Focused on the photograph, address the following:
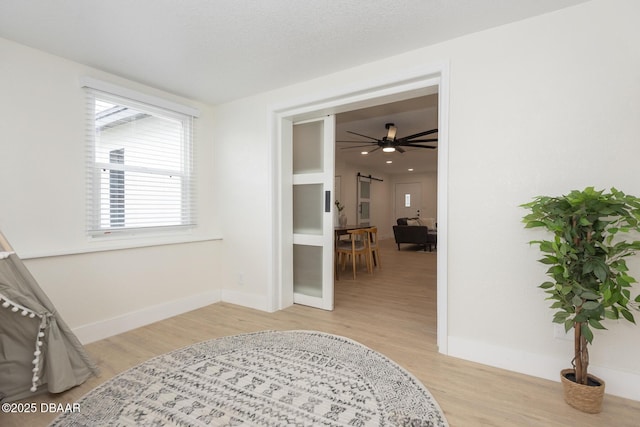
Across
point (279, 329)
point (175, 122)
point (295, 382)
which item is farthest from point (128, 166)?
point (295, 382)

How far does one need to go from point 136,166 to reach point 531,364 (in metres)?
3.56

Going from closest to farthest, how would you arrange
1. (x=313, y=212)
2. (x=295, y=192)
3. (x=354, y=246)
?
(x=313, y=212), (x=295, y=192), (x=354, y=246)

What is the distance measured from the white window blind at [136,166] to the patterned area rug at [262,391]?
4.58 ft

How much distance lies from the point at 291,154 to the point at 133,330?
2.26 metres

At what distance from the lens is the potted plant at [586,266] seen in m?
1.48

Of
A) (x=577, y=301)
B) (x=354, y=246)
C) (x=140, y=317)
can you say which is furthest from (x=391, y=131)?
(x=140, y=317)

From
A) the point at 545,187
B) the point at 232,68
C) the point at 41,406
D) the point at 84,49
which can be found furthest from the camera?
the point at 232,68

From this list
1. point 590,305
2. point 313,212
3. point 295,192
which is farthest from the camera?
point 295,192

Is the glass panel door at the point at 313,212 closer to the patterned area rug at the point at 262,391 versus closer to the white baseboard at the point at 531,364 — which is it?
the patterned area rug at the point at 262,391

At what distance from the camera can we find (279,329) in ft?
8.89

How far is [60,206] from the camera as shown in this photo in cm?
240

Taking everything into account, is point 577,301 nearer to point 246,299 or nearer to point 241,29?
point 241,29

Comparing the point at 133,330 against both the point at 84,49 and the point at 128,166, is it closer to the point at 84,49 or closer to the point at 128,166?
the point at 128,166

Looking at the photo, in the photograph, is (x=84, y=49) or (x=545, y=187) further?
(x=84, y=49)
